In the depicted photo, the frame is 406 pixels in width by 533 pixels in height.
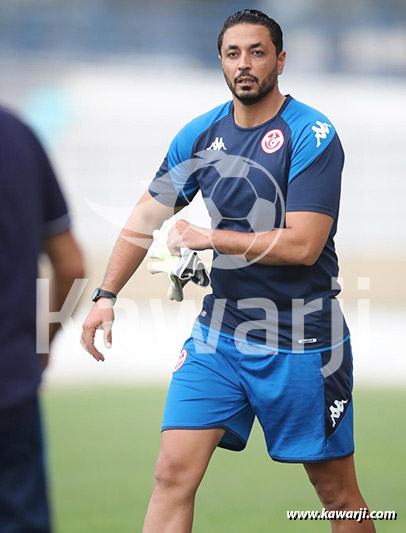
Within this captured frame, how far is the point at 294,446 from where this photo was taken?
3.94 meters

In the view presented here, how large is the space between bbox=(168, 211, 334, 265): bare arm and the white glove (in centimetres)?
10

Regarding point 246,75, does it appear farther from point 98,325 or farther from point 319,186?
point 98,325

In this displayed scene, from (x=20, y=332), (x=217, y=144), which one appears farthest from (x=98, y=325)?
(x=20, y=332)

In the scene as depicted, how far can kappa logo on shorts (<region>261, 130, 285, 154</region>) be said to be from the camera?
3.89 m

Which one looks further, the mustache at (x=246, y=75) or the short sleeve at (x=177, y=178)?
the short sleeve at (x=177, y=178)

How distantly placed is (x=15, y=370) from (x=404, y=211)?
16.4 metres

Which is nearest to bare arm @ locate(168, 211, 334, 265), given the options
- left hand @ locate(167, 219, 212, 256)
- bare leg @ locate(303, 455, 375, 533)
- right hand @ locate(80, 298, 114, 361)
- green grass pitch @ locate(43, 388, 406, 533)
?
left hand @ locate(167, 219, 212, 256)

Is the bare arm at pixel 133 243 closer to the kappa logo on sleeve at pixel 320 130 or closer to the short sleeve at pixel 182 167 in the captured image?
the short sleeve at pixel 182 167

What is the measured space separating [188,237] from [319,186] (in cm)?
53

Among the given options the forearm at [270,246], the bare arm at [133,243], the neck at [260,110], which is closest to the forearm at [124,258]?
the bare arm at [133,243]

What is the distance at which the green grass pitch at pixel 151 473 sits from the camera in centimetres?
493

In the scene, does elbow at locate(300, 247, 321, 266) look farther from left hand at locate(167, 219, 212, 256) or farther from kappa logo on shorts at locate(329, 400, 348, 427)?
kappa logo on shorts at locate(329, 400, 348, 427)

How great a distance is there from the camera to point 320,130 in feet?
12.7

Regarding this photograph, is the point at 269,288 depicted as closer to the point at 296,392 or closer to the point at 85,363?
the point at 296,392
